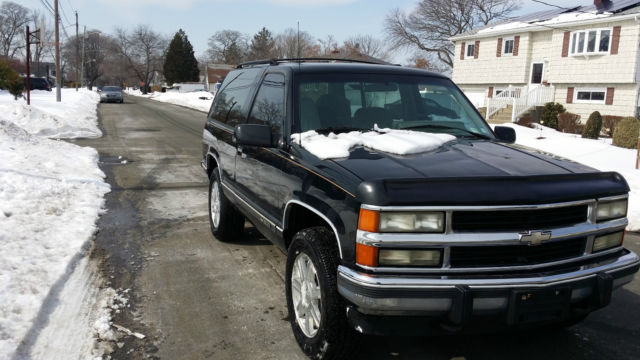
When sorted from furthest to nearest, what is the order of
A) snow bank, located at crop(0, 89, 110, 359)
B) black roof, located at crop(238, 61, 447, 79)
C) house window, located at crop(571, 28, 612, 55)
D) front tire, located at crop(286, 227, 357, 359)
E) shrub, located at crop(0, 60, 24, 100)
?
house window, located at crop(571, 28, 612, 55), shrub, located at crop(0, 60, 24, 100), black roof, located at crop(238, 61, 447, 79), snow bank, located at crop(0, 89, 110, 359), front tire, located at crop(286, 227, 357, 359)

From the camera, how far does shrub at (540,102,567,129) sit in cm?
2745

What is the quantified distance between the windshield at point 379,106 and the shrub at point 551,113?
25.6 metres

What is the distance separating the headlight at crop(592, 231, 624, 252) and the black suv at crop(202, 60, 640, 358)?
10mm

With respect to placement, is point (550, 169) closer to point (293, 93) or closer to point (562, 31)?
point (293, 93)

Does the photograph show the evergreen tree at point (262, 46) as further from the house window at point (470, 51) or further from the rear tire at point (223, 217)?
the rear tire at point (223, 217)

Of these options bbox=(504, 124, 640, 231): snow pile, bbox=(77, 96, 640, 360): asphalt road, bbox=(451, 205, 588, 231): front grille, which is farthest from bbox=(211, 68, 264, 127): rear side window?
bbox=(504, 124, 640, 231): snow pile

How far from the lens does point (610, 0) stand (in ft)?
98.7

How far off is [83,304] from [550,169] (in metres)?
3.59

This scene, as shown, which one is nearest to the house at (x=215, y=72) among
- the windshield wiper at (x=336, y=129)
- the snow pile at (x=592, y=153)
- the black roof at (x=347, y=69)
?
the snow pile at (x=592, y=153)

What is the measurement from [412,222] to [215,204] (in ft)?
12.5

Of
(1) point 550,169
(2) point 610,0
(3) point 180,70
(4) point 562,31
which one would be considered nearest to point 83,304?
(1) point 550,169

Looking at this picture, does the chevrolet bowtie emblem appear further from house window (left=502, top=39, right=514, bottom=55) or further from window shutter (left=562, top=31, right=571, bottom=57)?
house window (left=502, top=39, right=514, bottom=55)

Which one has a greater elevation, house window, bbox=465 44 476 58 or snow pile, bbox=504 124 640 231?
house window, bbox=465 44 476 58

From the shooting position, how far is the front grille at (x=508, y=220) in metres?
2.70
